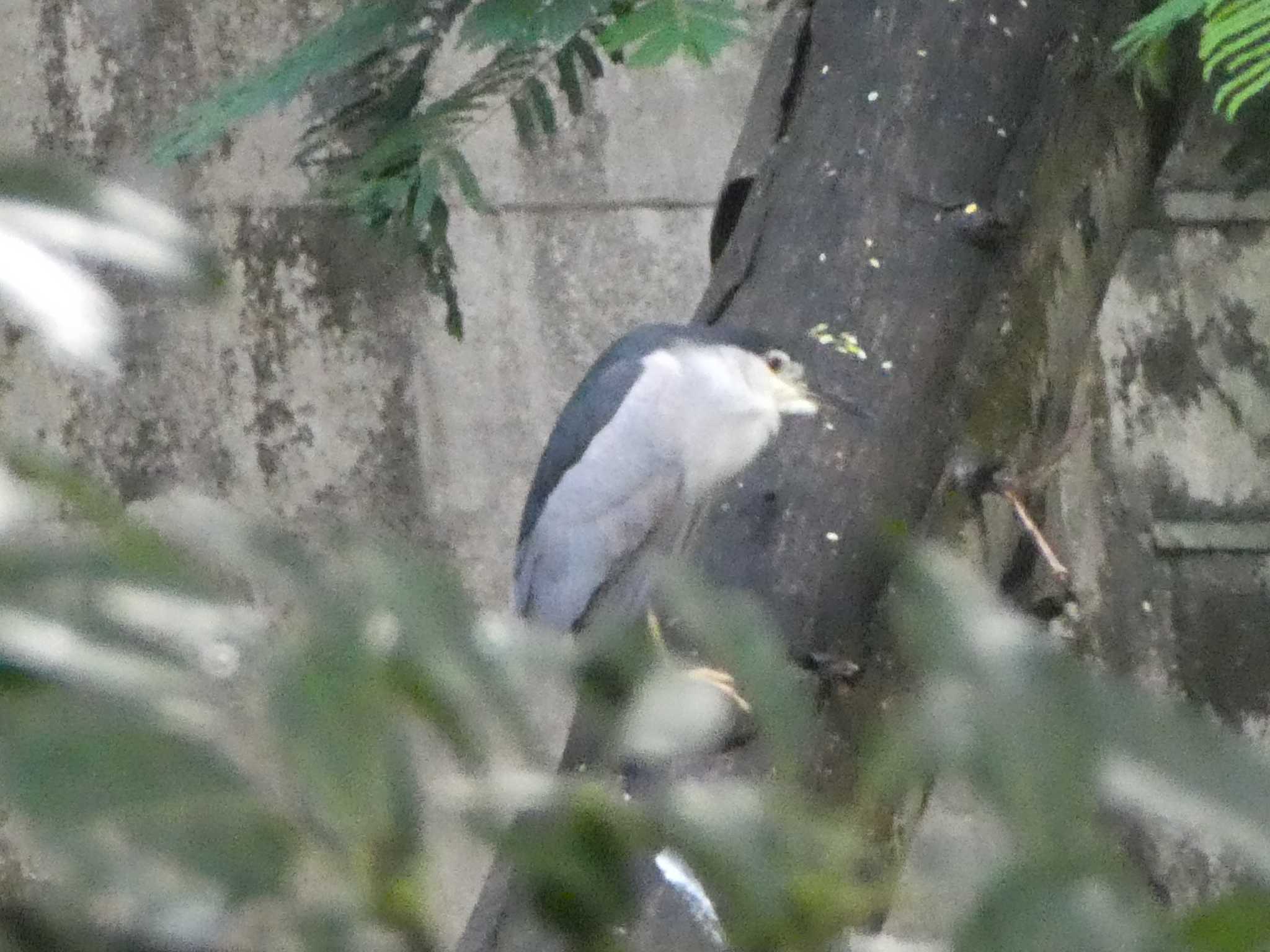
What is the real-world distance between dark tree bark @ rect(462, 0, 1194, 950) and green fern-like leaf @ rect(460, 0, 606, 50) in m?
0.32

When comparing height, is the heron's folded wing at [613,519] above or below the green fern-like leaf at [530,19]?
below

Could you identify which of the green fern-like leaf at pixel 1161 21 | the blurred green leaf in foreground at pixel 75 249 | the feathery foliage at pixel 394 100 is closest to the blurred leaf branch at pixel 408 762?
the blurred green leaf in foreground at pixel 75 249

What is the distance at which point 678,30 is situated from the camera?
1.00m

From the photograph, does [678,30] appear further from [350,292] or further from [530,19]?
[350,292]

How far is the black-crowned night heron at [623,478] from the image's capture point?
5.24 feet

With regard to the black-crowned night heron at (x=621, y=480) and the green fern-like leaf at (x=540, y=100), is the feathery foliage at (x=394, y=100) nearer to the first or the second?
the green fern-like leaf at (x=540, y=100)

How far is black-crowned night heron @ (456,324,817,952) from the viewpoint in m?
1.60

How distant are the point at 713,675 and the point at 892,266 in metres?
0.35

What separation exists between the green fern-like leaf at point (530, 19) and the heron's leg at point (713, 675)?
1.31 feet

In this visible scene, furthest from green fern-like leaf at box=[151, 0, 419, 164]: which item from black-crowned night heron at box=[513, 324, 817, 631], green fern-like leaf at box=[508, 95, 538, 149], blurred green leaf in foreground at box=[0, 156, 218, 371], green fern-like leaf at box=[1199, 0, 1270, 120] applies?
blurred green leaf in foreground at box=[0, 156, 218, 371]

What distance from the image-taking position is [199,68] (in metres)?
2.37

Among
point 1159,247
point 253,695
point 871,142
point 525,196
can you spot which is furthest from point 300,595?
point 1159,247

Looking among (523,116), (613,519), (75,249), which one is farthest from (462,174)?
(75,249)

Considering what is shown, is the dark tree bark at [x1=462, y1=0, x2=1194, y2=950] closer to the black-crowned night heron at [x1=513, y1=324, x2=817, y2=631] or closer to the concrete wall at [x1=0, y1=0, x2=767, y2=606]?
the black-crowned night heron at [x1=513, y1=324, x2=817, y2=631]
